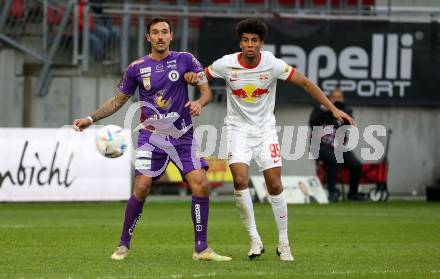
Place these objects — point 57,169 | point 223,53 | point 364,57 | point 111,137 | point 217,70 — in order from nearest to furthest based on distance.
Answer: point 217,70 → point 111,137 → point 57,169 → point 223,53 → point 364,57

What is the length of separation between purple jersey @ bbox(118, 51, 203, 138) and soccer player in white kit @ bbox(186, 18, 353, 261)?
39cm

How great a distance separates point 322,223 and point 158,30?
6.60 meters

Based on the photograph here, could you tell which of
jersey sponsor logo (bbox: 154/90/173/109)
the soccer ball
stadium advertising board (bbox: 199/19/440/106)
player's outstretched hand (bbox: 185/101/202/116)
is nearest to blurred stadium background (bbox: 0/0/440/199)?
stadium advertising board (bbox: 199/19/440/106)

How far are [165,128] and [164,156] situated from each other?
0.86 feet

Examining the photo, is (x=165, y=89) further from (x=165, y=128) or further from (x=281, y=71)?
(x=281, y=71)

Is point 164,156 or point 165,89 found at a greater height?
point 165,89

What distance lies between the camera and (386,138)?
26344mm

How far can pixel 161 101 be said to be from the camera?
11000 mm

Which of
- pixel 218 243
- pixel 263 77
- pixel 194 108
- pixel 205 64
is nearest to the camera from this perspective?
pixel 194 108

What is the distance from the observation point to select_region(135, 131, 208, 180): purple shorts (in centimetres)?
1103

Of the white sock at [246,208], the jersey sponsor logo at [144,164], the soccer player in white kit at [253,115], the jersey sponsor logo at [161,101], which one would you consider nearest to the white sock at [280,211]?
the soccer player in white kit at [253,115]

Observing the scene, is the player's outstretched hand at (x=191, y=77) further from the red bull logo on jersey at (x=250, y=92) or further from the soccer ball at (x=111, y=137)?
the soccer ball at (x=111, y=137)

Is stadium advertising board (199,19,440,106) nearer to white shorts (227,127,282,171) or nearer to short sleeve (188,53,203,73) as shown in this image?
white shorts (227,127,282,171)

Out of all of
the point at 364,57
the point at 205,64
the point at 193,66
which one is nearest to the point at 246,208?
the point at 193,66
